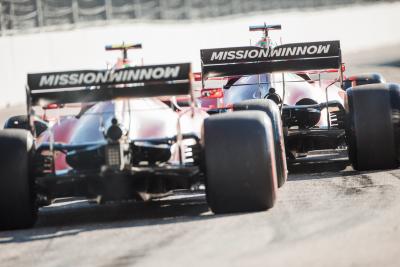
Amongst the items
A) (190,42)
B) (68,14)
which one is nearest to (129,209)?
(68,14)

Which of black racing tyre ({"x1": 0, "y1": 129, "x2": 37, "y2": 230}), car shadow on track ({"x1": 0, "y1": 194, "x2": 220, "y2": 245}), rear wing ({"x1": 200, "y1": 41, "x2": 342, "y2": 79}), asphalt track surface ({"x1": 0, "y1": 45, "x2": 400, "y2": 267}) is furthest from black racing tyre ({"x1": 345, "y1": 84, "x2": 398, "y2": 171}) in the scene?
black racing tyre ({"x1": 0, "y1": 129, "x2": 37, "y2": 230})

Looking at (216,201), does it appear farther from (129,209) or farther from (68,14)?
(68,14)

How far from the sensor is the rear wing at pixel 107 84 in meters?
9.80

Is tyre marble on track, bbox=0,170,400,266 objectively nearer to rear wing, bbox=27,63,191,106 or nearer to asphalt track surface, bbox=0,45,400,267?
asphalt track surface, bbox=0,45,400,267

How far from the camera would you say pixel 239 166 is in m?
9.38

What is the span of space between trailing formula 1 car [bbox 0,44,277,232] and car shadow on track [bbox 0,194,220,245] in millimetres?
208

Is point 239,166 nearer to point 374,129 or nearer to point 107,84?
point 107,84

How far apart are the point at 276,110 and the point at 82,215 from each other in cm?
241

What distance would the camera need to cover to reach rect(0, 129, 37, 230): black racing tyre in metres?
9.54

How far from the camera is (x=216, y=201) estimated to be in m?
9.48

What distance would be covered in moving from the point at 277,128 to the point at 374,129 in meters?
1.24

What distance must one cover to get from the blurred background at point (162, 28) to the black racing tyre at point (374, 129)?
46.0ft

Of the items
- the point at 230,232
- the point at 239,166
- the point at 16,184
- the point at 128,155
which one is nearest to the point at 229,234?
the point at 230,232

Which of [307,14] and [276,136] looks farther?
[307,14]
